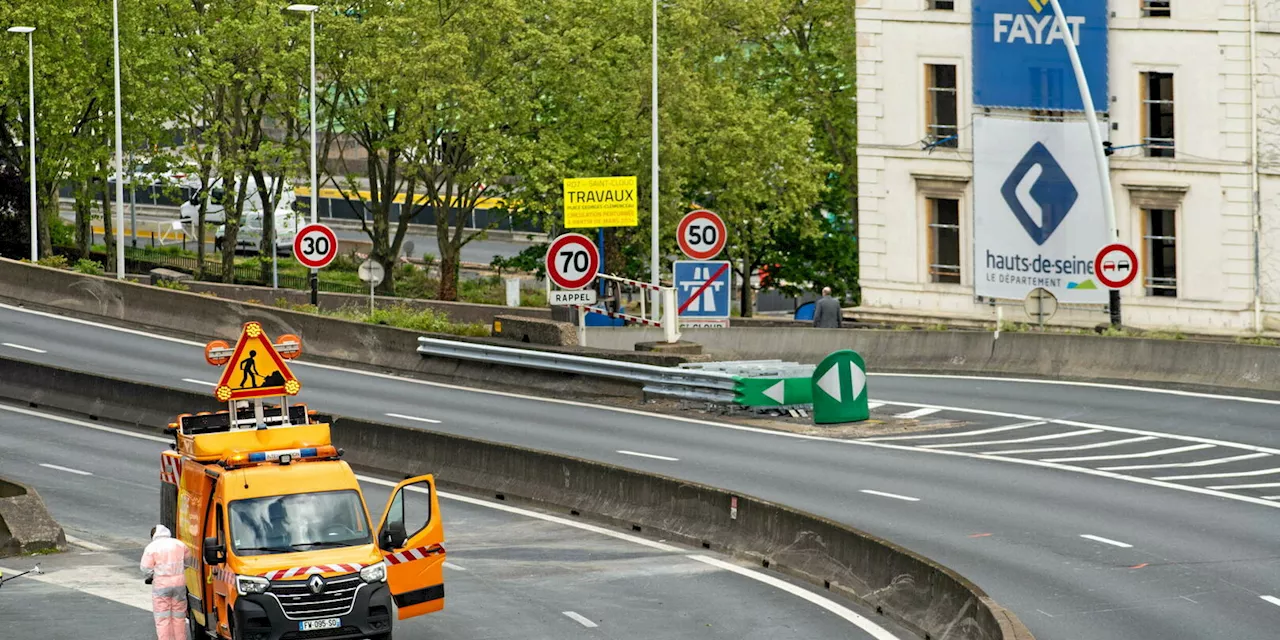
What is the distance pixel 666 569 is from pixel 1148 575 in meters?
5.21

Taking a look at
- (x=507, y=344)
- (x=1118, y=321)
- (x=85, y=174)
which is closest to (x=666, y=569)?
(x=507, y=344)

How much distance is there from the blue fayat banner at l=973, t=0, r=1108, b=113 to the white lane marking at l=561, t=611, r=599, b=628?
3043cm

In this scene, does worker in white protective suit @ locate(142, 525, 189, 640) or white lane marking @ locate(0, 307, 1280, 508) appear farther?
white lane marking @ locate(0, 307, 1280, 508)

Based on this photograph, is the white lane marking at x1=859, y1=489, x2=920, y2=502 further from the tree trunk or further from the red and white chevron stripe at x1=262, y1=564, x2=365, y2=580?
the tree trunk

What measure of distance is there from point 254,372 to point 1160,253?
30.9m

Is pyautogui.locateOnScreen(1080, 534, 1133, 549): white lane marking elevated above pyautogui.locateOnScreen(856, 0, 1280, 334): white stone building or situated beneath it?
situated beneath

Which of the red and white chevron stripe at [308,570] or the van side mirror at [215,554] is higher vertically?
the van side mirror at [215,554]

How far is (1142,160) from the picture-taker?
45.9 m

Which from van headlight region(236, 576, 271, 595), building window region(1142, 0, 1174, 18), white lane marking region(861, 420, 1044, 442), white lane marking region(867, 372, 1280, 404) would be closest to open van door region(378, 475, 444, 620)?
van headlight region(236, 576, 271, 595)

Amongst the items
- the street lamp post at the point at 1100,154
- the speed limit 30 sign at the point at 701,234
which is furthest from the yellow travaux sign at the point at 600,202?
the street lamp post at the point at 1100,154

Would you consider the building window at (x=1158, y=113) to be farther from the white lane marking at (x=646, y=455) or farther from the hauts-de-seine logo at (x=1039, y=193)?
the white lane marking at (x=646, y=455)

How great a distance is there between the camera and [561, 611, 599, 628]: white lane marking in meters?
18.8

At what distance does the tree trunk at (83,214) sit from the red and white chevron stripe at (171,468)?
1987 inches

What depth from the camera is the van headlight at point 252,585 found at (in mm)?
16984
